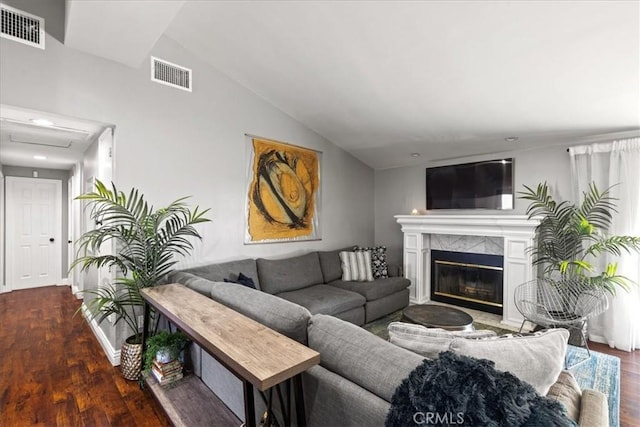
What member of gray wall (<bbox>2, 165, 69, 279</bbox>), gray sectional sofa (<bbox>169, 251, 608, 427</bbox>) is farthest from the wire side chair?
gray wall (<bbox>2, 165, 69, 279</bbox>)

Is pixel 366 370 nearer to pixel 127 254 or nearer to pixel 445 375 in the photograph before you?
pixel 445 375

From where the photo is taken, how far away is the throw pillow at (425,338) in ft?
4.17

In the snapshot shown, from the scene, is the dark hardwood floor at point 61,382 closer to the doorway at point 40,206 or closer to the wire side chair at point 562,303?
the doorway at point 40,206

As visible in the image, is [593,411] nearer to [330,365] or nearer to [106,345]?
[330,365]

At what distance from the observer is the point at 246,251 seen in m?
3.72

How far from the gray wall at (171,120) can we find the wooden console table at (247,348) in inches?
63.0

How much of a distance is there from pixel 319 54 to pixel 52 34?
7.21ft

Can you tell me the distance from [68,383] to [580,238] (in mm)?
4885

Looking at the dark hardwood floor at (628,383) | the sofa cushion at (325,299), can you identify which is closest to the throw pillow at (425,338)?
the dark hardwood floor at (628,383)

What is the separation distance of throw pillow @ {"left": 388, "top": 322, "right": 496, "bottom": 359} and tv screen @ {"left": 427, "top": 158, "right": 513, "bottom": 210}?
3035 millimetres

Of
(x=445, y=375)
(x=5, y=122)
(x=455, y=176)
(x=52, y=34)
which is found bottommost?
(x=445, y=375)

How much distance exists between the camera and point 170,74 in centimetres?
307

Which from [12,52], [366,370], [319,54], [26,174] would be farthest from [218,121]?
[26,174]

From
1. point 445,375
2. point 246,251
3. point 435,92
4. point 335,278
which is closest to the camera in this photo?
point 445,375
